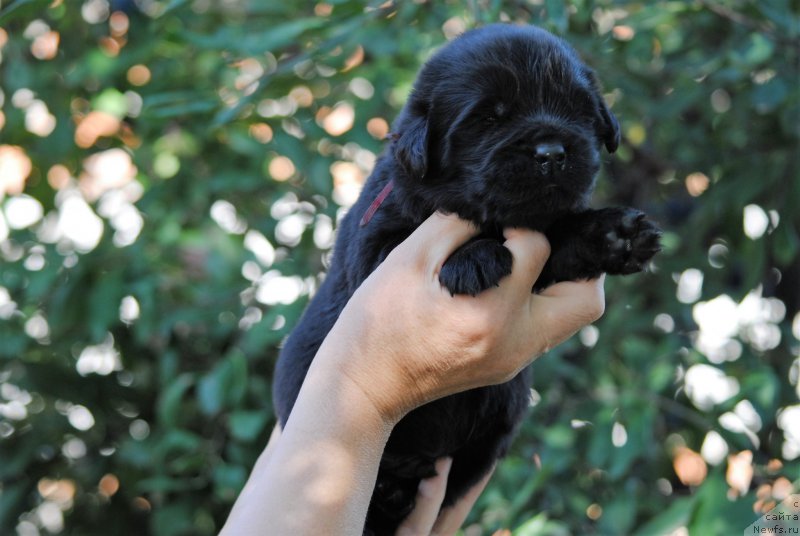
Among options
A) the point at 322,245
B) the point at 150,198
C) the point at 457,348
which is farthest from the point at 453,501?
the point at 150,198

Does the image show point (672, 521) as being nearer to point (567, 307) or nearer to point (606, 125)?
point (567, 307)

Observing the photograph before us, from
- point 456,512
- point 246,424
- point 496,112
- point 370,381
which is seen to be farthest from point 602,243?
point 246,424

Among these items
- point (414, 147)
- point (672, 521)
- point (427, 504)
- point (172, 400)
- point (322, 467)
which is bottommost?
point (172, 400)

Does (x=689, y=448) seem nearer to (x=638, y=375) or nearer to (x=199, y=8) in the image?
(x=638, y=375)

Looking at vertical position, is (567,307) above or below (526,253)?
below

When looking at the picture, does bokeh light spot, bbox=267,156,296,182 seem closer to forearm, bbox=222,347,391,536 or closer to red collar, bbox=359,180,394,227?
red collar, bbox=359,180,394,227

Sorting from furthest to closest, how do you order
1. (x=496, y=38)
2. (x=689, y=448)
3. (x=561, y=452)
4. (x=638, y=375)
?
(x=689, y=448), (x=638, y=375), (x=561, y=452), (x=496, y=38)

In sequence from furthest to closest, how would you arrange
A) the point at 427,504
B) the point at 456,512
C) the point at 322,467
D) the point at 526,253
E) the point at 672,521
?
the point at 672,521 → the point at 456,512 → the point at 427,504 → the point at 526,253 → the point at 322,467

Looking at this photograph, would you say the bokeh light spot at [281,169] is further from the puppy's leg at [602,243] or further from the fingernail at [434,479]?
the puppy's leg at [602,243]
